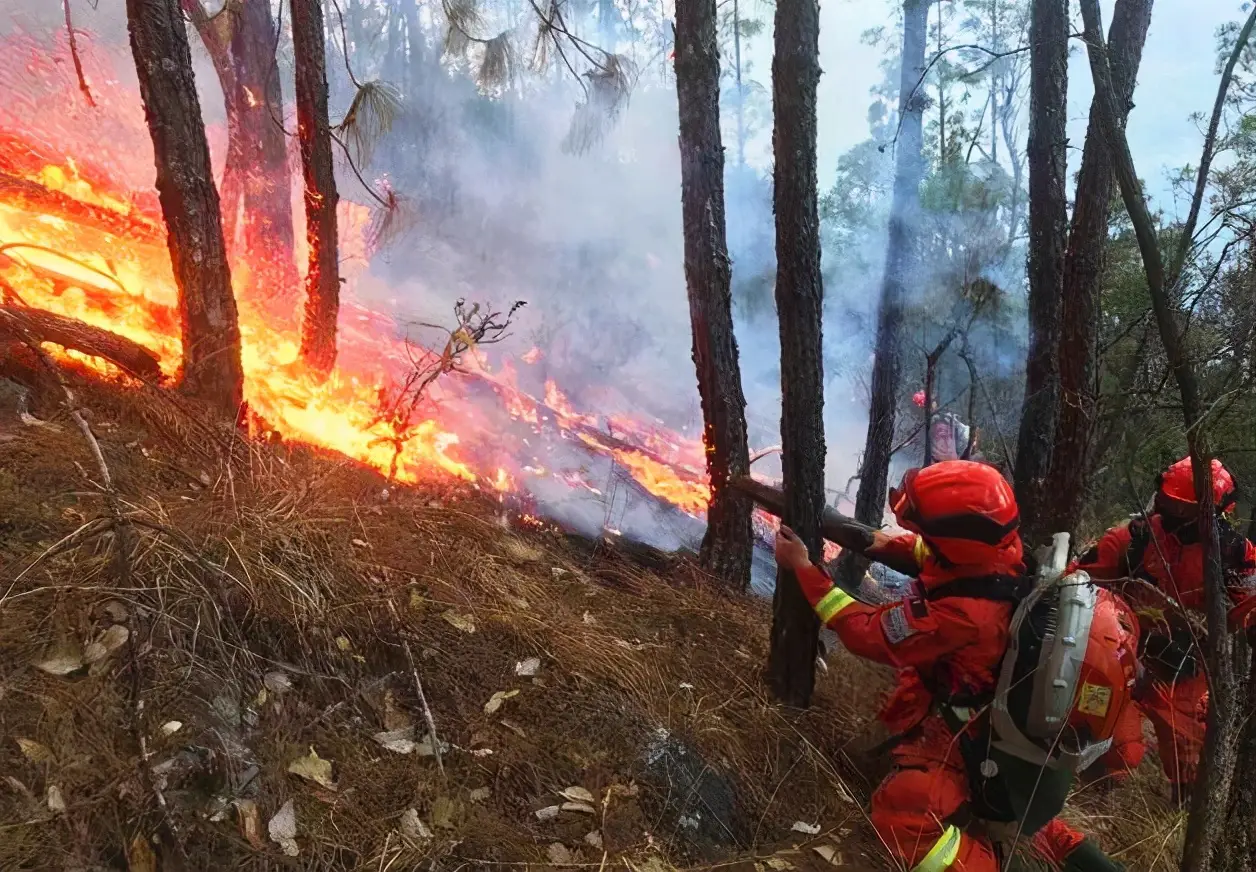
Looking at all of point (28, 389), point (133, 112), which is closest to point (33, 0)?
point (133, 112)

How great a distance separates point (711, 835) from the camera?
8.71 feet

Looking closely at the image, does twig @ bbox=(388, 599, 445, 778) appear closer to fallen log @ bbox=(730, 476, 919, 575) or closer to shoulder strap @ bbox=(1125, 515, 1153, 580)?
fallen log @ bbox=(730, 476, 919, 575)

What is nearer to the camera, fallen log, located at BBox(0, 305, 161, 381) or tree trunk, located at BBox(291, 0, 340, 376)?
fallen log, located at BBox(0, 305, 161, 381)

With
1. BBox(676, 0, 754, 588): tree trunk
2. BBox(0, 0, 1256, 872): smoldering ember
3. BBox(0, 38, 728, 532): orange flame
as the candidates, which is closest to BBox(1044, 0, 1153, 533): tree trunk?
BBox(0, 0, 1256, 872): smoldering ember

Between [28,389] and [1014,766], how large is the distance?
485 centimetres

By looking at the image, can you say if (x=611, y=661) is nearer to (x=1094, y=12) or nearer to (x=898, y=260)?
(x=1094, y=12)

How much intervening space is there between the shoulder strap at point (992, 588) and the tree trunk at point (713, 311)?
2.44 m

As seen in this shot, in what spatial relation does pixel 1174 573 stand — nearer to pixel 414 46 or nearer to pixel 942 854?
pixel 942 854

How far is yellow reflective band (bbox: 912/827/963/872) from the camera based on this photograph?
2.64 m

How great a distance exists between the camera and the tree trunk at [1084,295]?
17.3ft

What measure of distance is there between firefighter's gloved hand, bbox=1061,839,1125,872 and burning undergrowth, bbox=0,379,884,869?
824mm

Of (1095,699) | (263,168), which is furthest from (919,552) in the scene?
(263,168)

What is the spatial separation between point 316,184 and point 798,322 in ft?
13.9

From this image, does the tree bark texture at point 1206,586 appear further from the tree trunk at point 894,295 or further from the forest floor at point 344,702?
the tree trunk at point 894,295
